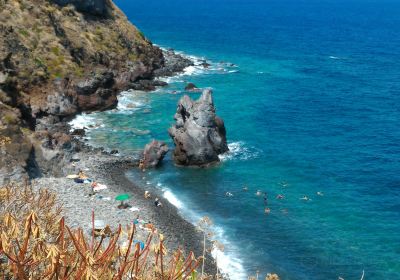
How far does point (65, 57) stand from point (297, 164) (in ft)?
167

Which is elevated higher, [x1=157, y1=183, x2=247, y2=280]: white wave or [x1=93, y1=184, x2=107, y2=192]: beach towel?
[x1=93, y1=184, x2=107, y2=192]: beach towel

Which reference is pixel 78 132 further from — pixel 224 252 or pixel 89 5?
pixel 89 5

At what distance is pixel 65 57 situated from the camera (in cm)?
9131

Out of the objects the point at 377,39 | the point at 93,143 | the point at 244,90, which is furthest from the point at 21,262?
the point at 377,39

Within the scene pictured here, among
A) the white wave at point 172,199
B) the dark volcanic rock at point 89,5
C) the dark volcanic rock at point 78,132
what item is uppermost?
the dark volcanic rock at point 89,5

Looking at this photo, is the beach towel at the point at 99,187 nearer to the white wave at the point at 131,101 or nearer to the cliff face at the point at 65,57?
the cliff face at the point at 65,57

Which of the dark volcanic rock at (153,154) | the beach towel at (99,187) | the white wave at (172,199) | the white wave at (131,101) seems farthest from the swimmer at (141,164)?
the white wave at (131,101)

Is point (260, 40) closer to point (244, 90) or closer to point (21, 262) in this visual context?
point (244, 90)

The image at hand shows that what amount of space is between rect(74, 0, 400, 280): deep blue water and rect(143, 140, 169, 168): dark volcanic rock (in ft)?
5.70

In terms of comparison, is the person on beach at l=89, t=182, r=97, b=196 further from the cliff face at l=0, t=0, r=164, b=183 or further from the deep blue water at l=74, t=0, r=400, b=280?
the cliff face at l=0, t=0, r=164, b=183

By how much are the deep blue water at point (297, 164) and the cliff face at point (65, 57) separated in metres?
5.99

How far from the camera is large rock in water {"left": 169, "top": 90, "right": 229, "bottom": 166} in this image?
62719 millimetres

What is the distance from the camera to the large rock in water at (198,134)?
62.7 m

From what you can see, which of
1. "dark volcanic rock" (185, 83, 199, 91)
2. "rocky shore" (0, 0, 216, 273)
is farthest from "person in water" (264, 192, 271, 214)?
"dark volcanic rock" (185, 83, 199, 91)
